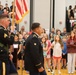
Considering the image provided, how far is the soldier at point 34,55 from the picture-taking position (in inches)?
276

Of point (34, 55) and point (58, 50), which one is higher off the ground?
point (34, 55)

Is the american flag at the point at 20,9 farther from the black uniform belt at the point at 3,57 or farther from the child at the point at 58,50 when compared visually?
the black uniform belt at the point at 3,57

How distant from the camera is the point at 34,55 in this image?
702 centimetres

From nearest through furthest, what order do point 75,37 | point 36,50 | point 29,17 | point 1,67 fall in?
1. point 1,67
2. point 36,50
3. point 75,37
4. point 29,17

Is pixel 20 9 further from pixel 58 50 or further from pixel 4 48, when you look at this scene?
pixel 4 48

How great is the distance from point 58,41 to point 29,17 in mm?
8334

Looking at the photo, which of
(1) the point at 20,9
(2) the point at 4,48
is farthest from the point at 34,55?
(1) the point at 20,9

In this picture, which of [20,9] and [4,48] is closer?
[4,48]

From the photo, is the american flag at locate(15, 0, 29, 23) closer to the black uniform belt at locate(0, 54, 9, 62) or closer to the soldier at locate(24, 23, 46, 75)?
the soldier at locate(24, 23, 46, 75)

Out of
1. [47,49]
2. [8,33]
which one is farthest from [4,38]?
[47,49]

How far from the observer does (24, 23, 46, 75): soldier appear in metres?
7.02

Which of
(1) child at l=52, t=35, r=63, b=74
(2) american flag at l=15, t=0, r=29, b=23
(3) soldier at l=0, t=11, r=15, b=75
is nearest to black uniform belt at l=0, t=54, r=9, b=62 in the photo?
(3) soldier at l=0, t=11, r=15, b=75

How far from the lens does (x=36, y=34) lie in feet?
23.8

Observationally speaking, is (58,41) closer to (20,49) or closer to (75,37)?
(75,37)
